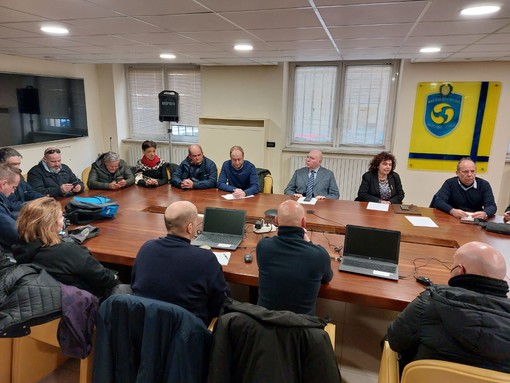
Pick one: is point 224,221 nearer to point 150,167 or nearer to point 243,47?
point 243,47

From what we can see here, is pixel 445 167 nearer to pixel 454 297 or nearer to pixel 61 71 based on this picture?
pixel 454 297

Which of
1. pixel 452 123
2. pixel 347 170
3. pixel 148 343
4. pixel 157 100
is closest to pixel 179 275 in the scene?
pixel 148 343

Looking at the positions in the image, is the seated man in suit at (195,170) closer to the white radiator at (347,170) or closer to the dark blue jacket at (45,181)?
the dark blue jacket at (45,181)

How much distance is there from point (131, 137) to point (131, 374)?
581cm

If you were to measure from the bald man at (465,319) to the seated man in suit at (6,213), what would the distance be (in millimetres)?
2443

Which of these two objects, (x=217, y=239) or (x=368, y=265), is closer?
(x=368, y=265)

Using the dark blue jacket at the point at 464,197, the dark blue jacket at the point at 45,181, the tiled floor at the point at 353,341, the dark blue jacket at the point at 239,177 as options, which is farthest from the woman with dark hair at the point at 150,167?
the dark blue jacket at the point at 464,197

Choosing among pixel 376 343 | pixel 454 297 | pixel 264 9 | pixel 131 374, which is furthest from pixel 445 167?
pixel 131 374

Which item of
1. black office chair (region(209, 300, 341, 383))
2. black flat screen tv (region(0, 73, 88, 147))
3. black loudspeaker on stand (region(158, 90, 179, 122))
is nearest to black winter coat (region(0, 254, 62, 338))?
black office chair (region(209, 300, 341, 383))

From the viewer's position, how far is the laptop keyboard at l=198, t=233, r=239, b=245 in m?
2.55

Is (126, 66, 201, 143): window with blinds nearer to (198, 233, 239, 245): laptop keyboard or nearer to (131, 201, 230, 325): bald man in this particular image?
(198, 233, 239, 245): laptop keyboard

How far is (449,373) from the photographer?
1.19 m

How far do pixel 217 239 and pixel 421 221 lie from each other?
185 cm

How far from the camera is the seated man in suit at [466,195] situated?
337cm
